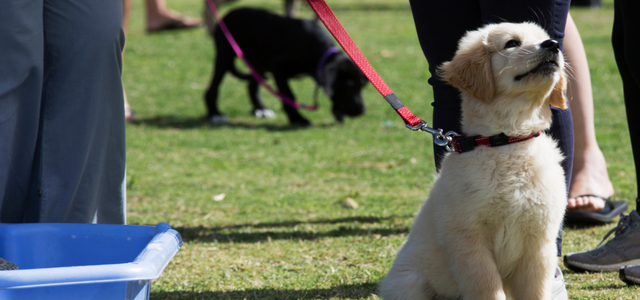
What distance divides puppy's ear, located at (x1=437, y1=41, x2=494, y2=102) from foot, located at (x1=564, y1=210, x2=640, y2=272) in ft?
→ 3.27

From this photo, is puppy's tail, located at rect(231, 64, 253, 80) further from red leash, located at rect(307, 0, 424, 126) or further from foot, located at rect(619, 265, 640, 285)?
foot, located at rect(619, 265, 640, 285)

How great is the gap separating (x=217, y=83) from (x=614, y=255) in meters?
4.80

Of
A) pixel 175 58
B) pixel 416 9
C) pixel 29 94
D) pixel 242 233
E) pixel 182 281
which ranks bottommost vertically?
pixel 175 58

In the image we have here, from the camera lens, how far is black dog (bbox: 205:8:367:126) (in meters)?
6.03

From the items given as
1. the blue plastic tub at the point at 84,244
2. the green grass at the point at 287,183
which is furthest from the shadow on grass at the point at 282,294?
the blue plastic tub at the point at 84,244

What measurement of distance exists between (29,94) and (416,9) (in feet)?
4.34

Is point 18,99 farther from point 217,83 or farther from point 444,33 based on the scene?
point 217,83

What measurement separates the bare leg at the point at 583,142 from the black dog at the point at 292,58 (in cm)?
320

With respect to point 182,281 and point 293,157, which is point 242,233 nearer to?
point 182,281

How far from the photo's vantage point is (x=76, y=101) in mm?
1970

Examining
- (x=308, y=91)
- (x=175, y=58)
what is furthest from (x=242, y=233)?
(x=175, y=58)

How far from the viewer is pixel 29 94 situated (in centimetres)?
192

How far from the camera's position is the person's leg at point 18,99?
1.83 meters

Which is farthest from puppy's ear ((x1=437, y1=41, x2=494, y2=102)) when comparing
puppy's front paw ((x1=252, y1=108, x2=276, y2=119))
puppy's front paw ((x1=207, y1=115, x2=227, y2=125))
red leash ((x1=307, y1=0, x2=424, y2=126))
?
puppy's front paw ((x1=252, y1=108, x2=276, y2=119))
